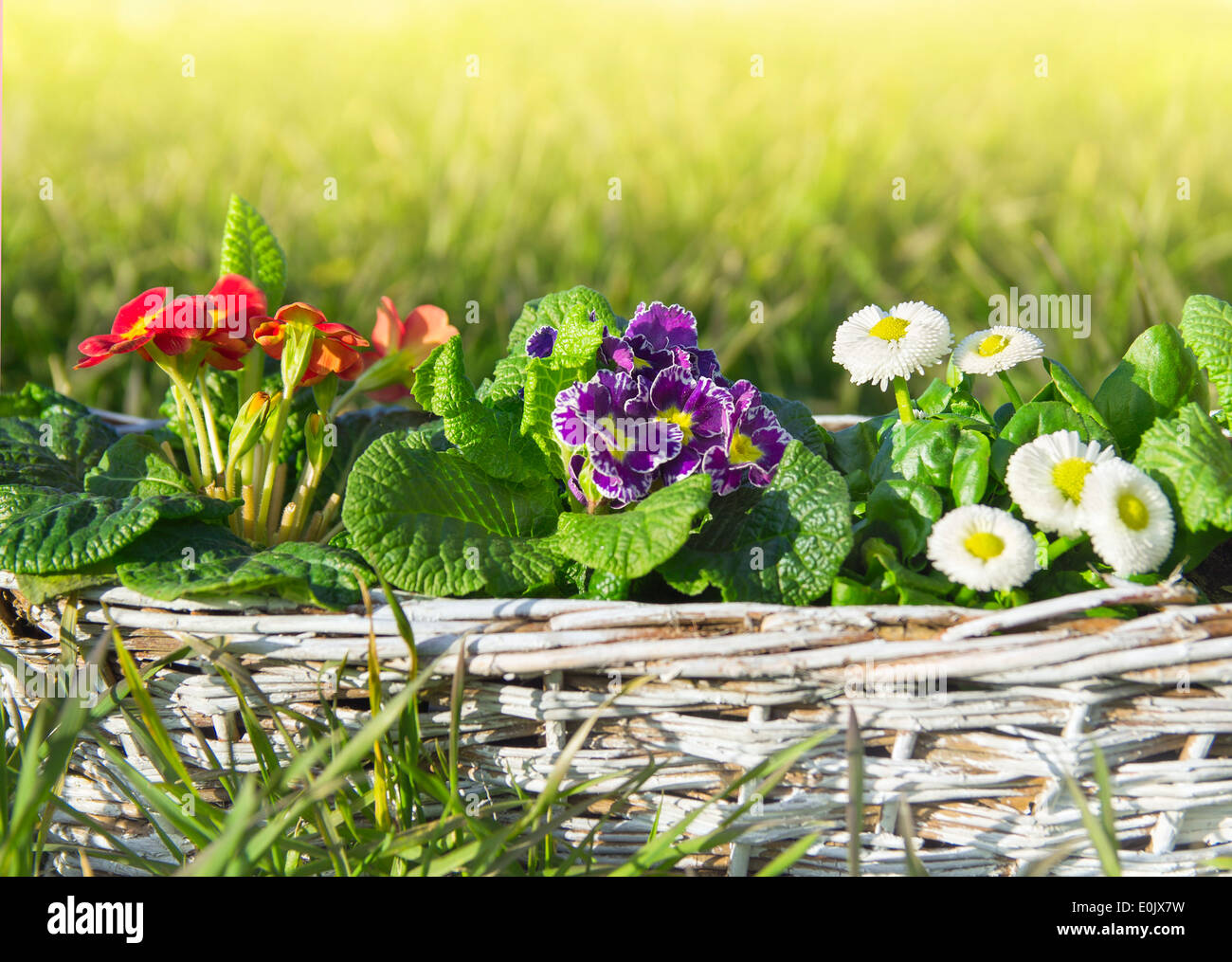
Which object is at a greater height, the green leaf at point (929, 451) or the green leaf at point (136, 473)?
the green leaf at point (136, 473)

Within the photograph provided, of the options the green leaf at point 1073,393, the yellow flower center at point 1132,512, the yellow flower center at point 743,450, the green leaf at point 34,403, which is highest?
the green leaf at point 34,403

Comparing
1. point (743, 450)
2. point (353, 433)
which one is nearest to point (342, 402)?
point (353, 433)

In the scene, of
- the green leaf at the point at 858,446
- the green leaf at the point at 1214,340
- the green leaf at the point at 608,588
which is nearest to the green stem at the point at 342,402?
the green leaf at the point at 608,588

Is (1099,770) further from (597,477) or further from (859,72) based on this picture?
(859,72)

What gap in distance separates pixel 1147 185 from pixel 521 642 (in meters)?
2.44

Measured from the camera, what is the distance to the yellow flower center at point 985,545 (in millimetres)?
910

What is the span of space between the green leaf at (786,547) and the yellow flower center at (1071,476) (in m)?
0.20

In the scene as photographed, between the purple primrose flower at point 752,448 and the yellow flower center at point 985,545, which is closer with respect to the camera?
the yellow flower center at point 985,545

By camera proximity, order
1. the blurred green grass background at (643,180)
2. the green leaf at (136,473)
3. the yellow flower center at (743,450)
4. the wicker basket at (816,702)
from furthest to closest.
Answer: the blurred green grass background at (643,180) < the green leaf at (136,473) < the yellow flower center at (743,450) < the wicker basket at (816,702)

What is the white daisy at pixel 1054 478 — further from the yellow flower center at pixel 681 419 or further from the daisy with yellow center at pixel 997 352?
the yellow flower center at pixel 681 419

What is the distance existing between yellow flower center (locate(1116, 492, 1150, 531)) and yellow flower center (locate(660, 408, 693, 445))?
0.39 meters

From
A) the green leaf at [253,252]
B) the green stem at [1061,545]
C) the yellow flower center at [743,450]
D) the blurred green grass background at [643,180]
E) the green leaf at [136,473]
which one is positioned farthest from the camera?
the blurred green grass background at [643,180]

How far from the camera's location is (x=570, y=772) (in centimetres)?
94

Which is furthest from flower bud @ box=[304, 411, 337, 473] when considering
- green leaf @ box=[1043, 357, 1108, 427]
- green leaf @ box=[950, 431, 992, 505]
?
green leaf @ box=[1043, 357, 1108, 427]
